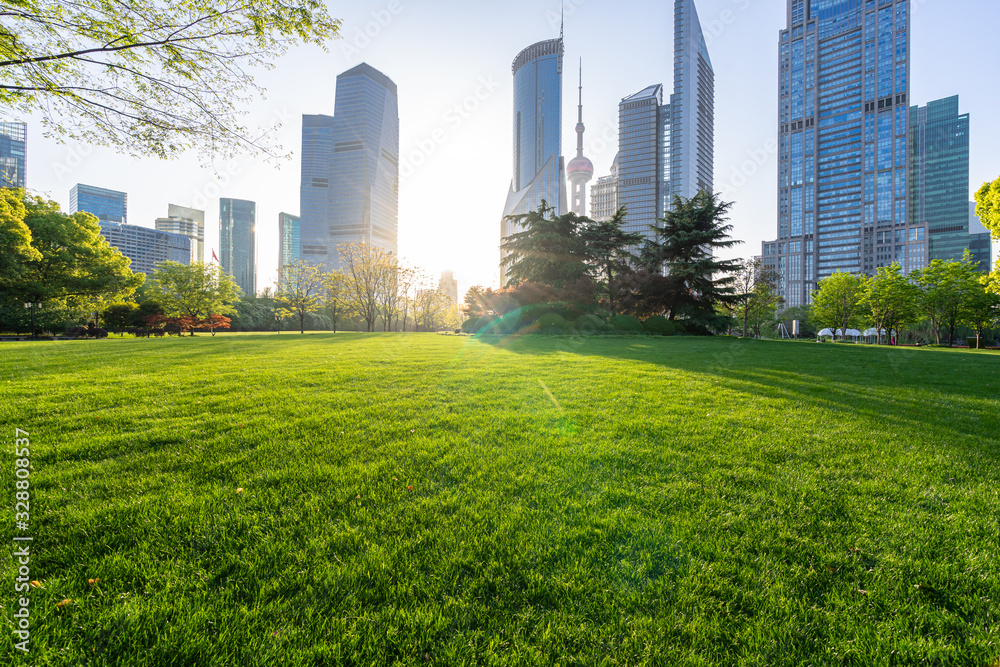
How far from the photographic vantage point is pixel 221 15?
218 inches

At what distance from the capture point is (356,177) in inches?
4476

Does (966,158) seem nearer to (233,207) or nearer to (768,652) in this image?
(768,652)

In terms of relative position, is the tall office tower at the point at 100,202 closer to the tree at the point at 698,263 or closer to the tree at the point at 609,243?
the tree at the point at 609,243

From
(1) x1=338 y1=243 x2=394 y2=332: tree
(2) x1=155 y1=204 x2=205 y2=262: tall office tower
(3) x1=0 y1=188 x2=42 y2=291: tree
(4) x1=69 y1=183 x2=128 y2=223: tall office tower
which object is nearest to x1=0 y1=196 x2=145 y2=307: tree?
(3) x1=0 y1=188 x2=42 y2=291: tree

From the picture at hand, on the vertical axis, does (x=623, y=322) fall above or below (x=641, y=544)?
above

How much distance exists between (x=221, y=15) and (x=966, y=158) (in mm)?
195241

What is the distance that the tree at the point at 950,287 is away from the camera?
3032 centimetres

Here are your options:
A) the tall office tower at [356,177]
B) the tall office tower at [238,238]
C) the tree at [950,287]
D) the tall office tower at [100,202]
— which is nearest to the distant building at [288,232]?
the tall office tower at [238,238]

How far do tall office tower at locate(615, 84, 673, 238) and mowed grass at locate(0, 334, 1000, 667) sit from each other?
4155 inches

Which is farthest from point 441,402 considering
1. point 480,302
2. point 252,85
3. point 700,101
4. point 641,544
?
point 700,101

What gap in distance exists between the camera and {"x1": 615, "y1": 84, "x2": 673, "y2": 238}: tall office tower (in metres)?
99.7

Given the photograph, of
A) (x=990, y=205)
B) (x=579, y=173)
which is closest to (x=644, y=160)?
(x=579, y=173)

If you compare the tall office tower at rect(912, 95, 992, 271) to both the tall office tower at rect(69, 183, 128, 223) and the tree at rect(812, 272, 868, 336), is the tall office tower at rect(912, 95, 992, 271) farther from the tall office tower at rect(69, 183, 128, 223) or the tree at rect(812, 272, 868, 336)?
the tall office tower at rect(69, 183, 128, 223)

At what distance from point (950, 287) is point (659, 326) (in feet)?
94.2
